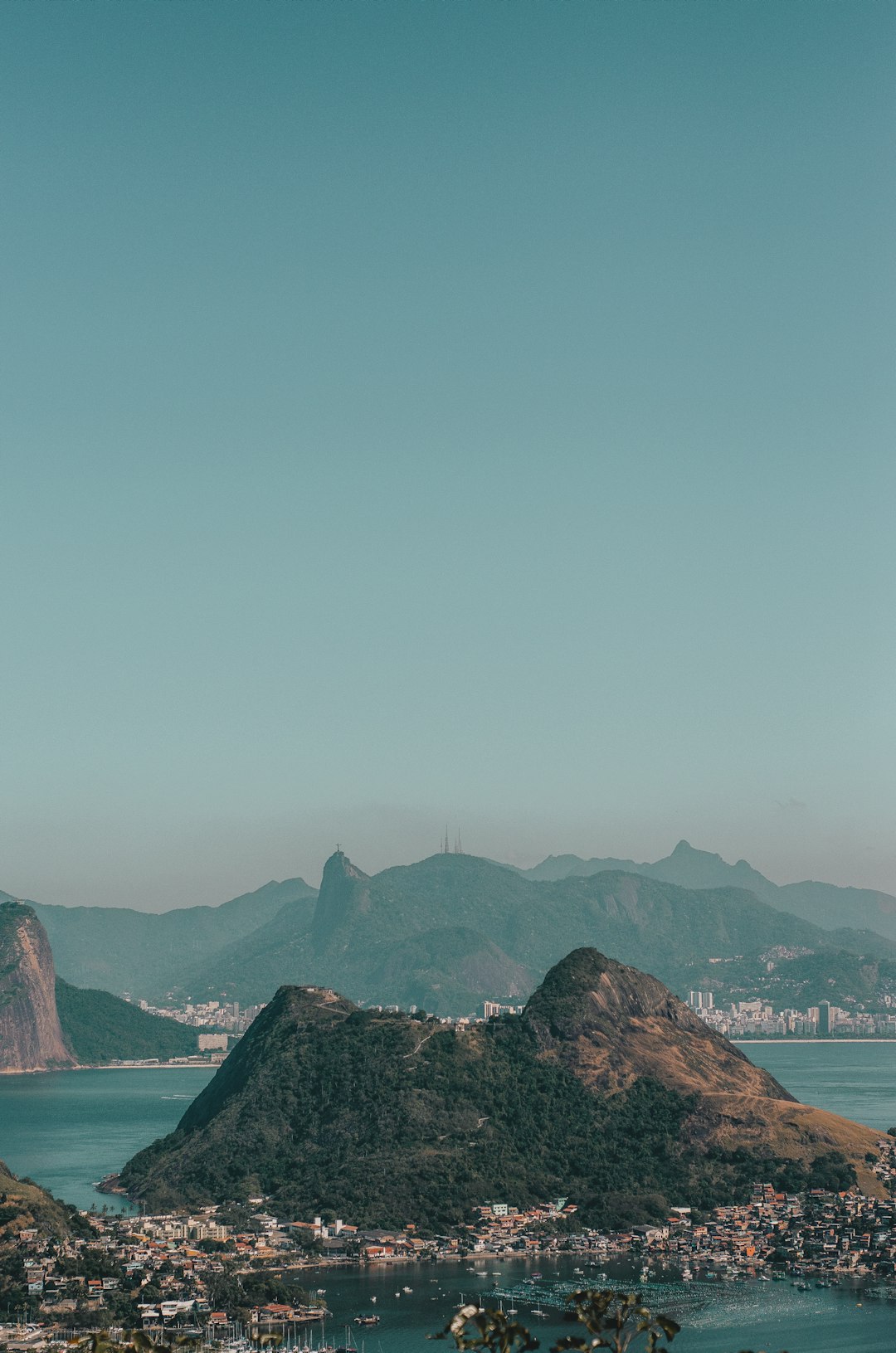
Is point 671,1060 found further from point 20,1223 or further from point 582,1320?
point 582,1320

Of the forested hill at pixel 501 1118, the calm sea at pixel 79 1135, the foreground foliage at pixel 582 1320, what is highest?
the foreground foliage at pixel 582 1320

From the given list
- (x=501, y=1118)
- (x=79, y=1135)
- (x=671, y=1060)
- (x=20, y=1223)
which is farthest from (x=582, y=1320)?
(x=79, y=1135)

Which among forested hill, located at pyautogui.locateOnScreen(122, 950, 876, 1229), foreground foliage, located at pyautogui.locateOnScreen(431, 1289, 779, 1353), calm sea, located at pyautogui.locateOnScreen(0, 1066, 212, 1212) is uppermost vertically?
foreground foliage, located at pyautogui.locateOnScreen(431, 1289, 779, 1353)

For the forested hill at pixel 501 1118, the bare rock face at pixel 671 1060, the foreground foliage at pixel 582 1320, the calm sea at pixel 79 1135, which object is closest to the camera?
the foreground foliage at pixel 582 1320

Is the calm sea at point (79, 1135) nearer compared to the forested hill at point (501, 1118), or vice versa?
the forested hill at point (501, 1118)

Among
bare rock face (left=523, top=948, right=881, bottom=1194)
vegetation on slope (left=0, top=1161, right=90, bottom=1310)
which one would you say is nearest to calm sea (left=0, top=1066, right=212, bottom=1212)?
vegetation on slope (left=0, top=1161, right=90, bottom=1310)

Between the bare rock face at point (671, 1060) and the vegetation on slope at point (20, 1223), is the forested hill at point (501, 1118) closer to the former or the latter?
the bare rock face at point (671, 1060)

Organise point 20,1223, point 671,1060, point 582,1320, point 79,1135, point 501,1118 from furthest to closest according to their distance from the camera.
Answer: point 79,1135, point 671,1060, point 501,1118, point 20,1223, point 582,1320

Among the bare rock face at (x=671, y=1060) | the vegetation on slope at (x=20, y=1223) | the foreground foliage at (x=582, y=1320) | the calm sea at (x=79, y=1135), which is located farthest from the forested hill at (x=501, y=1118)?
the foreground foliage at (x=582, y=1320)

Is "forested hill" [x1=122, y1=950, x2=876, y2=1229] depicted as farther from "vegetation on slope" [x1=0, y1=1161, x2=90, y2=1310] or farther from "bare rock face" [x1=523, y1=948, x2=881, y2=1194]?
"vegetation on slope" [x1=0, y1=1161, x2=90, y2=1310]
